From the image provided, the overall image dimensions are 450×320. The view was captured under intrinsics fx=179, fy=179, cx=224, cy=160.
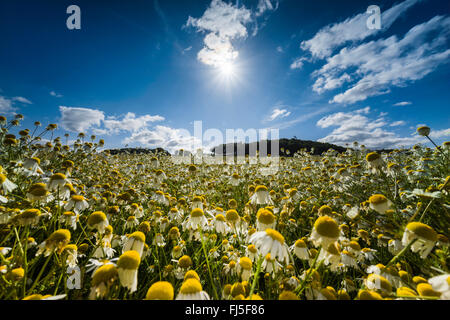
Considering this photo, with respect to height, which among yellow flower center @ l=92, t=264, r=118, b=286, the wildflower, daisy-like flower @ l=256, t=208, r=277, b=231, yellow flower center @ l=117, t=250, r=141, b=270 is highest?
the wildflower

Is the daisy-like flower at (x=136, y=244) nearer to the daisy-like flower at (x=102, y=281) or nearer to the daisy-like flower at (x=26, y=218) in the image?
the daisy-like flower at (x=102, y=281)

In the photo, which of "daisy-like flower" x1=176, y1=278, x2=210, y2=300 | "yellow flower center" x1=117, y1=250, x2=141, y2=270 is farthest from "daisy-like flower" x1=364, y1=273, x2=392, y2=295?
"yellow flower center" x1=117, y1=250, x2=141, y2=270

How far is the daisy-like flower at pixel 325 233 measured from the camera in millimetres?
1169

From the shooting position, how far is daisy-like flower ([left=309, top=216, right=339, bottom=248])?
1169 mm

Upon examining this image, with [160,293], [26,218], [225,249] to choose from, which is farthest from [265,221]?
[26,218]

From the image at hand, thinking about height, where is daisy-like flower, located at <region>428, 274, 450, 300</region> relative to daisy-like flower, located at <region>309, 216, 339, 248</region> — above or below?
below

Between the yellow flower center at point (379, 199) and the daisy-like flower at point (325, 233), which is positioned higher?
the yellow flower center at point (379, 199)

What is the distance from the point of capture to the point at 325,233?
1195 mm

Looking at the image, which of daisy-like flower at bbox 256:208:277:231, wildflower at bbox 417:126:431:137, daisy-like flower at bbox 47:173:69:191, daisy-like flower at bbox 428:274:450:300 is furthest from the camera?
wildflower at bbox 417:126:431:137

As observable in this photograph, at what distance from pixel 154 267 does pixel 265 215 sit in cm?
183

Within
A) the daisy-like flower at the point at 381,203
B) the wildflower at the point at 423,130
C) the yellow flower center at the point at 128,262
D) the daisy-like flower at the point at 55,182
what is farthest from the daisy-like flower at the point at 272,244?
the wildflower at the point at 423,130

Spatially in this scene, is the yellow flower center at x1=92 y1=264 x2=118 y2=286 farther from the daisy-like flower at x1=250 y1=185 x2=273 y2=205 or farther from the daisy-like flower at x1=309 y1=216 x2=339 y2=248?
the daisy-like flower at x1=250 y1=185 x2=273 y2=205

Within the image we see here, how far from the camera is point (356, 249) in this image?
2143 millimetres

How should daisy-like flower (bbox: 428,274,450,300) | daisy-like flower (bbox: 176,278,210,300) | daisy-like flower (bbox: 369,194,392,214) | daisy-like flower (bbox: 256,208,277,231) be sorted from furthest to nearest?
daisy-like flower (bbox: 369,194,392,214)
daisy-like flower (bbox: 256,208,277,231)
daisy-like flower (bbox: 176,278,210,300)
daisy-like flower (bbox: 428,274,450,300)
